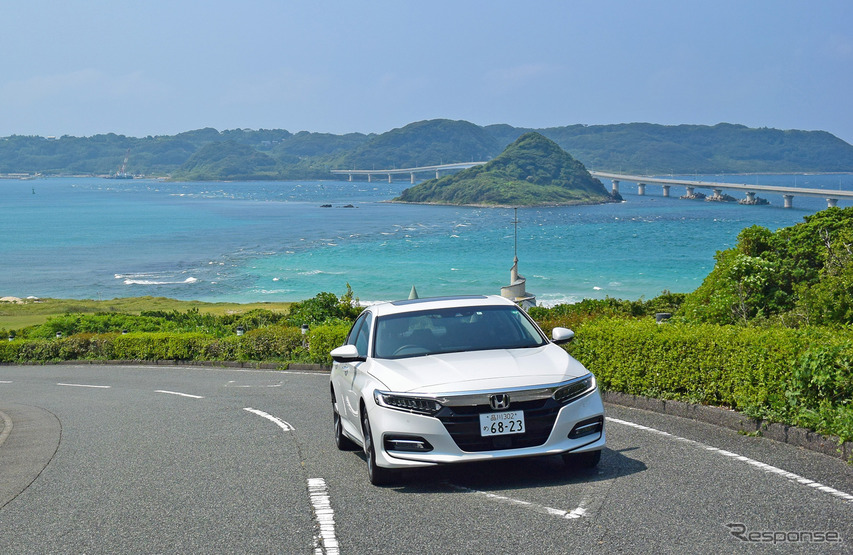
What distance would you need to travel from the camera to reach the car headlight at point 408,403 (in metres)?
6.97

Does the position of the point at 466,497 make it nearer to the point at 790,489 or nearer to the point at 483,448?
the point at 483,448

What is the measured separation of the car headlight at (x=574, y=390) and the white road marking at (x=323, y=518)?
2063 mm

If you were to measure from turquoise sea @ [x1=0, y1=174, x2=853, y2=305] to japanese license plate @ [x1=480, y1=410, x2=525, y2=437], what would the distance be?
232ft

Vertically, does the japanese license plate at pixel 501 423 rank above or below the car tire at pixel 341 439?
above

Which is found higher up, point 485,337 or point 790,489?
point 485,337

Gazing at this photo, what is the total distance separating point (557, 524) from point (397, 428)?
64.2 inches

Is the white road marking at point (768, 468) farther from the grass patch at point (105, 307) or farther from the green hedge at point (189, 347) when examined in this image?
the grass patch at point (105, 307)

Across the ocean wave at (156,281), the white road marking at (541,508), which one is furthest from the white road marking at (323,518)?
the ocean wave at (156,281)

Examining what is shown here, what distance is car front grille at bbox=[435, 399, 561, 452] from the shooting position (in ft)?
22.7

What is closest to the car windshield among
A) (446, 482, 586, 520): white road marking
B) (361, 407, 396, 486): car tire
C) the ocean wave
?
(361, 407, 396, 486): car tire

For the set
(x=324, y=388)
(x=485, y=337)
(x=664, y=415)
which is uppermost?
(x=485, y=337)

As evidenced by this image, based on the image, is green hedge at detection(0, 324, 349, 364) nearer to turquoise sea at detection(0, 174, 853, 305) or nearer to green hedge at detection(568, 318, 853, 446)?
green hedge at detection(568, 318, 853, 446)

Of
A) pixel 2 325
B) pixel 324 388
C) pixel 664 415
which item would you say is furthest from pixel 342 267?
pixel 664 415

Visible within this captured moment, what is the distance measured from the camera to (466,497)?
22.6 feet
